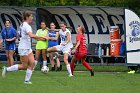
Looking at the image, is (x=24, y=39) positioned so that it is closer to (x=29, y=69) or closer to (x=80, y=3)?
(x=29, y=69)

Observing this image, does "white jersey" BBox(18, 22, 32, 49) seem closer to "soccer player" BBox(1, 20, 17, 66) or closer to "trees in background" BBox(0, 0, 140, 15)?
"soccer player" BBox(1, 20, 17, 66)

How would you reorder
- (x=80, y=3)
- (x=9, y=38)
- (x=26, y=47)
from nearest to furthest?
(x=26, y=47)
(x=9, y=38)
(x=80, y=3)

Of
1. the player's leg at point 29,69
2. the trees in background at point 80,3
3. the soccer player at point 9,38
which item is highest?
the trees in background at point 80,3

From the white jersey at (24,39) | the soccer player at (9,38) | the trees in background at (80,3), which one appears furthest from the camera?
the trees in background at (80,3)

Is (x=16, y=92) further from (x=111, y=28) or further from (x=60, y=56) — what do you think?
(x=111, y=28)

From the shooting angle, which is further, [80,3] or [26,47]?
[80,3]

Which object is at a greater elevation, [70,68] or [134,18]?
[134,18]

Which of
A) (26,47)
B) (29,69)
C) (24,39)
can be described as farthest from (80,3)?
(29,69)

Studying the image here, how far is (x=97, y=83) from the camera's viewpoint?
17.0 metres

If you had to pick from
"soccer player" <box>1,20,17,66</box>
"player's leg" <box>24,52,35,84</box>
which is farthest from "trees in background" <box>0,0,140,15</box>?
"player's leg" <box>24,52,35,84</box>

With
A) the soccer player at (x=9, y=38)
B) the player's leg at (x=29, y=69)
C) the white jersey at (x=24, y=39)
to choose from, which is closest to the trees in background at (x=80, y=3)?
the soccer player at (x=9, y=38)

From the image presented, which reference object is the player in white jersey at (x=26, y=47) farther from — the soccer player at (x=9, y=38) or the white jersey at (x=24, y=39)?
the soccer player at (x=9, y=38)

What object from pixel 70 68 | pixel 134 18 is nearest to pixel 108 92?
pixel 70 68

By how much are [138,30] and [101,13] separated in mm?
4437
